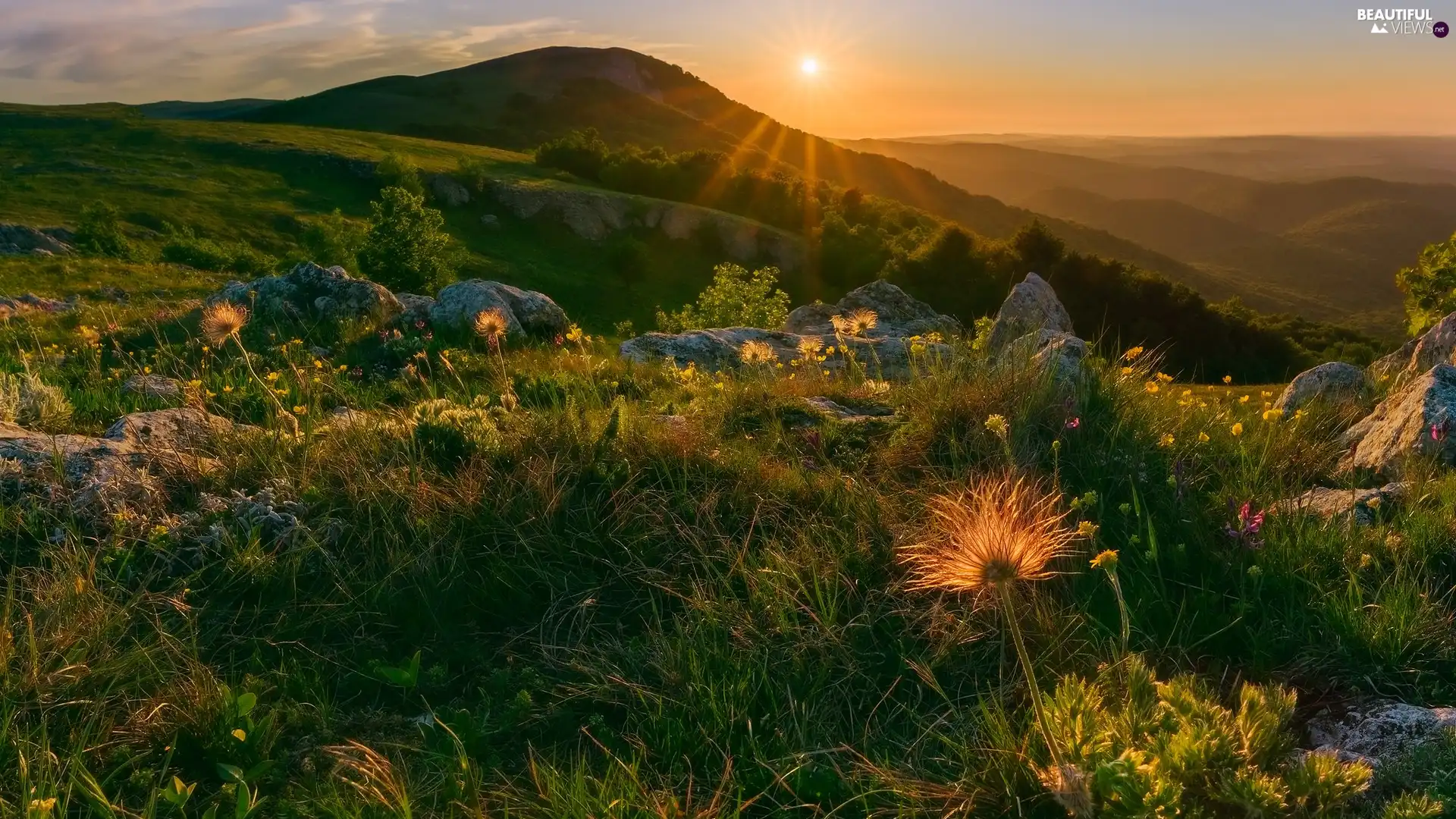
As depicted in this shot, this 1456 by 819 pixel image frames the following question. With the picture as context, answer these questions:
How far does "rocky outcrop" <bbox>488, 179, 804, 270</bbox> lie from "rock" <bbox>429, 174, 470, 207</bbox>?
254cm

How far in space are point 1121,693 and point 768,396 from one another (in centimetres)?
336

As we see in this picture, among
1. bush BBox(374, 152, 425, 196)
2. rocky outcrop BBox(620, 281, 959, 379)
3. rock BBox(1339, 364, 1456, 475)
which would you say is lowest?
rocky outcrop BBox(620, 281, 959, 379)

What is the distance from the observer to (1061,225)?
137250 mm

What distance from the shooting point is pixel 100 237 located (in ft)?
124

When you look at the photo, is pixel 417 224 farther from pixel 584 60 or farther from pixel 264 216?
pixel 584 60

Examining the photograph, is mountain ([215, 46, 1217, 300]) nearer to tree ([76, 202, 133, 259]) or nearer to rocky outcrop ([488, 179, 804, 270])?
rocky outcrop ([488, 179, 804, 270])

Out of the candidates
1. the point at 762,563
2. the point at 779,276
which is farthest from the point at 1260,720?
the point at 779,276

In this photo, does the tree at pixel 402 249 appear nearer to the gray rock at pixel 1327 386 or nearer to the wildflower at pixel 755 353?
the wildflower at pixel 755 353

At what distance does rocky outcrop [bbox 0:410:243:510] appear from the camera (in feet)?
14.4

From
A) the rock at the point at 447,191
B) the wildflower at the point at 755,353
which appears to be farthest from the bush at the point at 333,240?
the wildflower at the point at 755,353

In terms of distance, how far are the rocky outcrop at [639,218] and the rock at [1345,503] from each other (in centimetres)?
6435

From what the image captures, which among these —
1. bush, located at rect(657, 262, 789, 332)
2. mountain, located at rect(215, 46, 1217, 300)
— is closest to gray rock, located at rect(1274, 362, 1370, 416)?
bush, located at rect(657, 262, 789, 332)

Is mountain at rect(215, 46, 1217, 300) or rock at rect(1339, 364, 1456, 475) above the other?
mountain at rect(215, 46, 1217, 300)

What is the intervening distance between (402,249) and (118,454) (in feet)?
109
